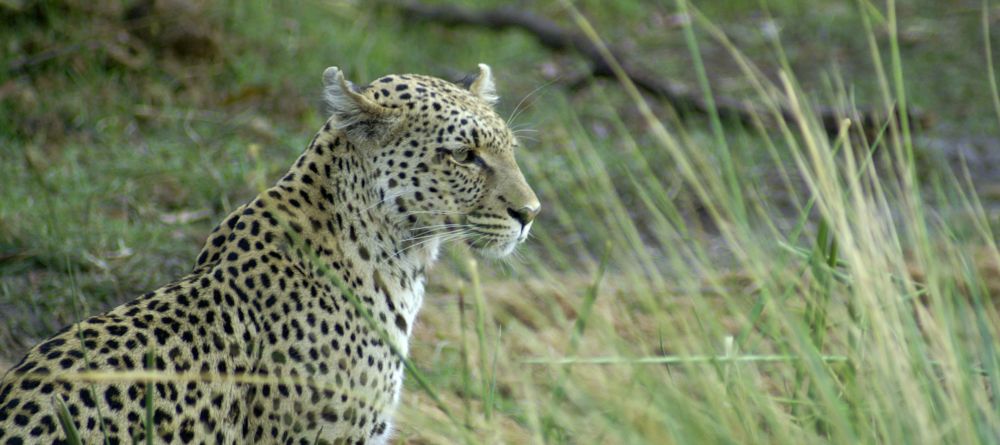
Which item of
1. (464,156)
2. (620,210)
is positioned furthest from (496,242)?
(620,210)

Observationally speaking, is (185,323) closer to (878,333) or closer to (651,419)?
(651,419)

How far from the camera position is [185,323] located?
3373mm

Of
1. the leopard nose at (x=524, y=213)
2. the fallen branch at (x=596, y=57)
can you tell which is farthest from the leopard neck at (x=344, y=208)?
the fallen branch at (x=596, y=57)

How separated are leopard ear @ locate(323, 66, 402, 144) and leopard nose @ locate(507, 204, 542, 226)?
1.49ft

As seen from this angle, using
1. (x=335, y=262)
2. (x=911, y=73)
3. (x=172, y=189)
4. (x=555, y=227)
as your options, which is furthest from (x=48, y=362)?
(x=911, y=73)

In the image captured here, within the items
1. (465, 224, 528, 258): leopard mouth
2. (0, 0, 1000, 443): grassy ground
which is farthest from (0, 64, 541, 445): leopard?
(0, 0, 1000, 443): grassy ground

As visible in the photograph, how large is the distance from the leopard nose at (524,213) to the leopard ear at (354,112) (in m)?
Answer: 0.46

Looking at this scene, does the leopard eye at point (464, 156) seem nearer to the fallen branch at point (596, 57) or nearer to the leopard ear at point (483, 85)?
the leopard ear at point (483, 85)

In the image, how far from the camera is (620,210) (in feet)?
10.2

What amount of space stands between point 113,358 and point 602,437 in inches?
49.2

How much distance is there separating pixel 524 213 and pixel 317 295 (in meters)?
0.69

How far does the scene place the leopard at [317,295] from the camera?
3158 mm

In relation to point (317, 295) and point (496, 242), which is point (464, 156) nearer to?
point (496, 242)

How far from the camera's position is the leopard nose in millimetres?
3826
